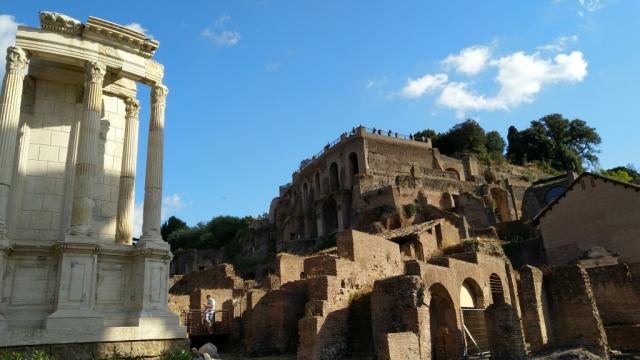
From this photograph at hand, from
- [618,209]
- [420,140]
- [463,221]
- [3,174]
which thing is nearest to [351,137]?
[420,140]

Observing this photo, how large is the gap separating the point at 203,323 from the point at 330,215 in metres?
33.2

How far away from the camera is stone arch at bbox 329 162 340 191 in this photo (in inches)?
2131

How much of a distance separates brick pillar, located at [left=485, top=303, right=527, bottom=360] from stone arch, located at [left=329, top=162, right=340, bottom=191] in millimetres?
37214

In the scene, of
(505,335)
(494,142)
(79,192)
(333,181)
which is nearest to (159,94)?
(79,192)

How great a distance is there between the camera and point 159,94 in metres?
14.9

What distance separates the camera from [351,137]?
53.9 metres

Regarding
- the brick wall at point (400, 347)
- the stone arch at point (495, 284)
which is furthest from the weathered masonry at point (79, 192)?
the stone arch at point (495, 284)

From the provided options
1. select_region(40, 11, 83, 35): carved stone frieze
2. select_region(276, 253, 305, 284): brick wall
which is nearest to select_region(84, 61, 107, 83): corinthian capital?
select_region(40, 11, 83, 35): carved stone frieze

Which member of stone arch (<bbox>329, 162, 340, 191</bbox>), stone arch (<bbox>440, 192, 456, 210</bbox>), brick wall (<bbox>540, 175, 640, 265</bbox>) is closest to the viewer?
brick wall (<bbox>540, 175, 640, 265</bbox>)

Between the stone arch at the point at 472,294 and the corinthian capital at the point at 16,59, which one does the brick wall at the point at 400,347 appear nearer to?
the stone arch at the point at 472,294

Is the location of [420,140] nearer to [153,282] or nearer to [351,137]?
[351,137]

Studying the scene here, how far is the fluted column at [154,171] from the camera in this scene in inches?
530

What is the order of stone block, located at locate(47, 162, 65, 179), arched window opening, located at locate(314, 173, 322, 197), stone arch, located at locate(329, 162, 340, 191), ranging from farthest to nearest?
arched window opening, located at locate(314, 173, 322, 197)
stone arch, located at locate(329, 162, 340, 191)
stone block, located at locate(47, 162, 65, 179)

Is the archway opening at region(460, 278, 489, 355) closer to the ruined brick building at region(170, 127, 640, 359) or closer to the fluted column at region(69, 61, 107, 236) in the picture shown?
the ruined brick building at region(170, 127, 640, 359)
